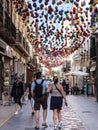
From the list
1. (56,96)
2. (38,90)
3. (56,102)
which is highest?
(38,90)

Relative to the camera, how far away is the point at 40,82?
41.1 ft

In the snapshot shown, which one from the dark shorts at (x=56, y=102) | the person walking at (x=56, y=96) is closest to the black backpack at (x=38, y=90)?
the person walking at (x=56, y=96)

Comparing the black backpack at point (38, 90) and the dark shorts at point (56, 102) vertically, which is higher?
the black backpack at point (38, 90)

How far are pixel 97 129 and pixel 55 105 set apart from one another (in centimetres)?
156

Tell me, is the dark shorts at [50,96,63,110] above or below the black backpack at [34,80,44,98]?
below

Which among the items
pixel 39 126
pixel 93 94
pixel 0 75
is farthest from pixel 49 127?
pixel 93 94

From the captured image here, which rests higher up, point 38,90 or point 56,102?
point 38,90

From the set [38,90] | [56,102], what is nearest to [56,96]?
[56,102]

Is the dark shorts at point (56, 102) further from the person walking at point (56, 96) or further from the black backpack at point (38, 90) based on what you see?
the black backpack at point (38, 90)

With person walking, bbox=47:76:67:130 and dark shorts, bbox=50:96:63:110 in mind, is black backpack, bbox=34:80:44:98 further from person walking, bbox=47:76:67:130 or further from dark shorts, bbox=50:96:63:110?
dark shorts, bbox=50:96:63:110

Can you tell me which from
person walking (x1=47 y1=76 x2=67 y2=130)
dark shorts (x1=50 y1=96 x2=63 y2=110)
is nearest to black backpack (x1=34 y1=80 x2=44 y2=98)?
person walking (x1=47 y1=76 x2=67 y2=130)

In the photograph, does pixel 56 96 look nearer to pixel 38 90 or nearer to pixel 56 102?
pixel 56 102

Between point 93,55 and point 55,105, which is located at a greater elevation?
point 93,55

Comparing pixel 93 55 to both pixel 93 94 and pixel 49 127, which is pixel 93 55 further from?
pixel 49 127
